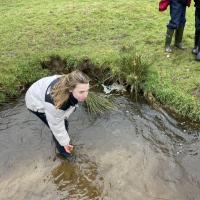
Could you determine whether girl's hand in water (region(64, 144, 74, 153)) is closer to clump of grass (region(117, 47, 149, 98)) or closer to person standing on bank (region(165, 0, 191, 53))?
clump of grass (region(117, 47, 149, 98))

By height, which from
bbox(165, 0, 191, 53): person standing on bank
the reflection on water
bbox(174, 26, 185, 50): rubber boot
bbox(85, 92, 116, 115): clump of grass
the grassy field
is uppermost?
bbox(165, 0, 191, 53): person standing on bank

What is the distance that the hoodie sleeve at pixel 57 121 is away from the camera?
16.2 feet

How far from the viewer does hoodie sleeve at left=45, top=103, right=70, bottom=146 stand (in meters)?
4.95

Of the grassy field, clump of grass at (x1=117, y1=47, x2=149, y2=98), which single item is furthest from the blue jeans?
clump of grass at (x1=117, y1=47, x2=149, y2=98)

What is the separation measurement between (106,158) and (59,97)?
168 cm

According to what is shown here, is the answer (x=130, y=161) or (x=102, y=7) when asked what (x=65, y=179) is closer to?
(x=130, y=161)

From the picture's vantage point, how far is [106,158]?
600 centimetres

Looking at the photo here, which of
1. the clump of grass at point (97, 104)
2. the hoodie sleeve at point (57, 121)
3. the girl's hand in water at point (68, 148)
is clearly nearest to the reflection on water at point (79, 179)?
the girl's hand in water at point (68, 148)

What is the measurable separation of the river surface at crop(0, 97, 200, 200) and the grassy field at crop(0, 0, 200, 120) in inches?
19.9

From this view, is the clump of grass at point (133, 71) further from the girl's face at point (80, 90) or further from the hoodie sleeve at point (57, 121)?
the girl's face at point (80, 90)

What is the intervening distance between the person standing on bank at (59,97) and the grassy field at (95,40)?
209 cm

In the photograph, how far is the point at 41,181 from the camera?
5648 millimetres

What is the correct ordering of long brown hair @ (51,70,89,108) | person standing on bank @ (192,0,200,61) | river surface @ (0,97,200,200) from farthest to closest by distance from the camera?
person standing on bank @ (192,0,200,61)
river surface @ (0,97,200,200)
long brown hair @ (51,70,89,108)

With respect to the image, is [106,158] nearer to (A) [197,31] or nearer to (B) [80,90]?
(B) [80,90]
